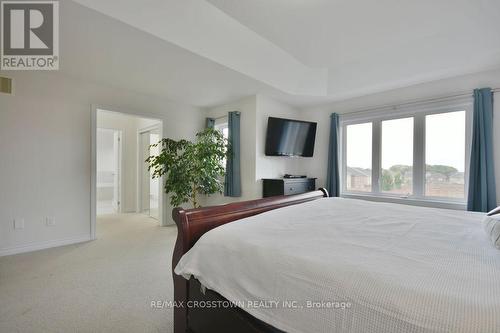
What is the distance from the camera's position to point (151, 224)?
4.24 m

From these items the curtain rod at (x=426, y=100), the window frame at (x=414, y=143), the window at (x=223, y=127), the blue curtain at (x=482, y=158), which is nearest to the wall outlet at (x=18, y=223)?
the window at (x=223, y=127)

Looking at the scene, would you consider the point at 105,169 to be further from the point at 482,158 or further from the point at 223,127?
the point at 482,158

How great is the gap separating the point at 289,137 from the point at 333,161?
87cm

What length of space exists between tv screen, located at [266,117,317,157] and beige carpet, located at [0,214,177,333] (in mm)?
2247

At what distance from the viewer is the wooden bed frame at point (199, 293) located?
3.48 ft

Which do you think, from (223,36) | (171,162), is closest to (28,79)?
(171,162)

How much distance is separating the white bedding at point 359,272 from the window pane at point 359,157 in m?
2.33

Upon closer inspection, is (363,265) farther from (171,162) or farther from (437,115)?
(437,115)

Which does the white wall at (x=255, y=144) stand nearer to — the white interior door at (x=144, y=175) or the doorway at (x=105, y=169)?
the white interior door at (x=144, y=175)

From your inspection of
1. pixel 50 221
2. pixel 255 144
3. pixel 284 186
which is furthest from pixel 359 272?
pixel 50 221

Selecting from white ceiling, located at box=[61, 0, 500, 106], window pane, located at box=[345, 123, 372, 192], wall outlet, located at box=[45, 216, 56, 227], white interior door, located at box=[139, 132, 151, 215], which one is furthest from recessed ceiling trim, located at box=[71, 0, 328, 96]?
white interior door, located at box=[139, 132, 151, 215]

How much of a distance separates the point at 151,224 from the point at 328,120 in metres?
3.87

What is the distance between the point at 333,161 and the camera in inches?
152

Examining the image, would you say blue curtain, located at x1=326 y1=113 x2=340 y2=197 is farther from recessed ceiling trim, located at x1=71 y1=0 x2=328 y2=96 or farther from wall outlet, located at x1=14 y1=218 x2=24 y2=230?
wall outlet, located at x1=14 y1=218 x2=24 y2=230
